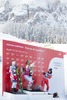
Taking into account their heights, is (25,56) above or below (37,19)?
below

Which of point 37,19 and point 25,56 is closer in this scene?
point 25,56

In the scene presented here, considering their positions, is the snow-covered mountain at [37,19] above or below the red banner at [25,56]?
above

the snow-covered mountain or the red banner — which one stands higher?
the snow-covered mountain

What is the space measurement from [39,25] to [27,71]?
999mm

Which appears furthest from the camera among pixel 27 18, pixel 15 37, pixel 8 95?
pixel 27 18

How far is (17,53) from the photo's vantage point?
3340 mm

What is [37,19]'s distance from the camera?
4172mm

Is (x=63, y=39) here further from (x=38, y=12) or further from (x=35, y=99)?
(x=35, y=99)

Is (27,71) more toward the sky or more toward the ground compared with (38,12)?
more toward the ground

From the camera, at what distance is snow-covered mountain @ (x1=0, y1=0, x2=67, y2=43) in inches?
155

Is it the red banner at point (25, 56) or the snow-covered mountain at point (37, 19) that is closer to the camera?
the red banner at point (25, 56)

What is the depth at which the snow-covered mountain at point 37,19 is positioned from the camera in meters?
3.94

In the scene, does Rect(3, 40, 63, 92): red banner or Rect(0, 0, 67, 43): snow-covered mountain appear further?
Rect(0, 0, 67, 43): snow-covered mountain

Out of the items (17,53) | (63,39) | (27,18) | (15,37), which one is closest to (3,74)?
(17,53)
